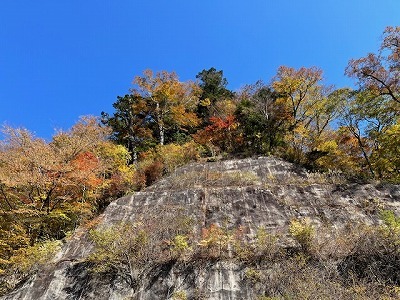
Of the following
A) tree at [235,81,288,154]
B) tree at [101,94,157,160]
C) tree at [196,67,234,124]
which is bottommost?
tree at [235,81,288,154]

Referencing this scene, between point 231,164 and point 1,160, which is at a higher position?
point 231,164

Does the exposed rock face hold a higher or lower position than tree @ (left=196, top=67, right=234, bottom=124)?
lower

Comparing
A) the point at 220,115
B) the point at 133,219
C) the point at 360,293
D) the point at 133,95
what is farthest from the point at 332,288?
the point at 133,95

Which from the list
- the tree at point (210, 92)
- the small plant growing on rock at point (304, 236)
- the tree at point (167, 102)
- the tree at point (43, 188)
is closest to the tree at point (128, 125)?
the tree at point (167, 102)

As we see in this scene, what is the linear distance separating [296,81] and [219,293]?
19033mm

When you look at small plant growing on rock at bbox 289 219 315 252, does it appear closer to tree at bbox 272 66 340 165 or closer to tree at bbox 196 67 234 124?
tree at bbox 272 66 340 165

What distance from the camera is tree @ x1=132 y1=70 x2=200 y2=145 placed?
1222 inches

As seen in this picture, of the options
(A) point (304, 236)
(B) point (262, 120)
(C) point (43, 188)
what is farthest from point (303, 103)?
(C) point (43, 188)

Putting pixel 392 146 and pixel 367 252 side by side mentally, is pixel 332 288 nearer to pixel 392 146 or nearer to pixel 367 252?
pixel 367 252

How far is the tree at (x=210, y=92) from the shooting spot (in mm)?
31867

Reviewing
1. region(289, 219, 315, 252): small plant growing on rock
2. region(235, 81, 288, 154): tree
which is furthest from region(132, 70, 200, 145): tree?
region(289, 219, 315, 252): small plant growing on rock

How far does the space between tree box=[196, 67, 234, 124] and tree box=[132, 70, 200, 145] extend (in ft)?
3.98

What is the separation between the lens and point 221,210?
1379 centimetres

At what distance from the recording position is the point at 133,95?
103ft
